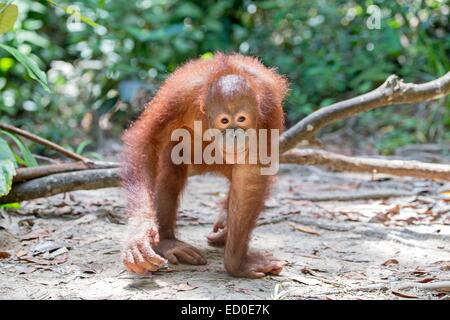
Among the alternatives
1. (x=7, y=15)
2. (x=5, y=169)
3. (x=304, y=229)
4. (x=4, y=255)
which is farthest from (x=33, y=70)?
(x=304, y=229)

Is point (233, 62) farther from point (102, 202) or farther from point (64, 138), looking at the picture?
point (64, 138)

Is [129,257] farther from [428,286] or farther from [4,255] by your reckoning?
[428,286]

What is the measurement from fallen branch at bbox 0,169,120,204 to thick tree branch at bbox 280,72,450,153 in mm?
1030

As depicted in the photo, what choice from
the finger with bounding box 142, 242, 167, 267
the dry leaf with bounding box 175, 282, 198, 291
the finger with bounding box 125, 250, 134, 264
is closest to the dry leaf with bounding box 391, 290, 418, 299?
the dry leaf with bounding box 175, 282, 198, 291

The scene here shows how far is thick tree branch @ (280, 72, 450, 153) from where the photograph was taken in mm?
3459

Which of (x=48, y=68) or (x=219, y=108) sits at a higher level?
(x=48, y=68)

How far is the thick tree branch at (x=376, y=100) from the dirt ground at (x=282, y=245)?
537 millimetres

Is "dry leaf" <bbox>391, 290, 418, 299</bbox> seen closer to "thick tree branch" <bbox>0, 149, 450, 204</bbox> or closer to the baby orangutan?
the baby orangutan

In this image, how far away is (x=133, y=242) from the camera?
2518 millimetres

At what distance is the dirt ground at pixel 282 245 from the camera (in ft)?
7.84

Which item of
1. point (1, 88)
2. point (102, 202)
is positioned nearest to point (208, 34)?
point (1, 88)

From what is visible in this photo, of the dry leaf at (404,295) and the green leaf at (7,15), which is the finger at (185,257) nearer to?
the dry leaf at (404,295)

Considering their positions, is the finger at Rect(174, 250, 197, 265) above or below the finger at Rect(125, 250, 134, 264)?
below

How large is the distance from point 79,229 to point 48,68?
3.91m
